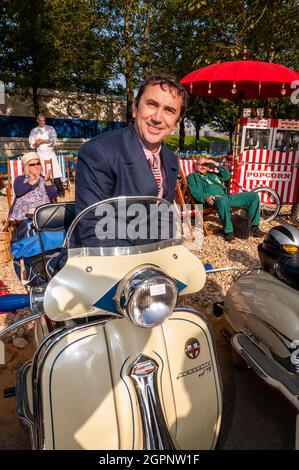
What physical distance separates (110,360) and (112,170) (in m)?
0.84

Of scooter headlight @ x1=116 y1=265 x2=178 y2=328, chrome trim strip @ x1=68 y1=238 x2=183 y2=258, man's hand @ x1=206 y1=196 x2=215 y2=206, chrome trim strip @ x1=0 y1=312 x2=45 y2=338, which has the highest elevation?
chrome trim strip @ x1=68 y1=238 x2=183 y2=258

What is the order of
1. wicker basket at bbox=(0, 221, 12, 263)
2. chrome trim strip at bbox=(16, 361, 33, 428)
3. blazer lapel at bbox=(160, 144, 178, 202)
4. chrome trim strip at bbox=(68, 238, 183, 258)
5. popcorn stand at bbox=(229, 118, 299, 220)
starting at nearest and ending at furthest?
chrome trim strip at bbox=(68, 238, 183, 258) → chrome trim strip at bbox=(16, 361, 33, 428) → blazer lapel at bbox=(160, 144, 178, 202) → wicker basket at bbox=(0, 221, 12, 263) → popcorn stand at bbox=(229, 118, 299, 220)

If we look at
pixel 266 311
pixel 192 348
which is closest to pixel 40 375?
pixel 192 348

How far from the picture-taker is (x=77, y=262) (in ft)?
4.41

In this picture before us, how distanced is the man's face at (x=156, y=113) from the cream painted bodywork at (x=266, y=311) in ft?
3.80

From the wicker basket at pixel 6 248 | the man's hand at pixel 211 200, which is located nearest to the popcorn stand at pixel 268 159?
the man's hand at pixel 211 200

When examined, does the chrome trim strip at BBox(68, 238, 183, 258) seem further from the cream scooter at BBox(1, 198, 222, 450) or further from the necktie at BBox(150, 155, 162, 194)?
the necktie at BBox(150, 155, 162, 194)

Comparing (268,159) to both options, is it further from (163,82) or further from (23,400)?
(23,400)

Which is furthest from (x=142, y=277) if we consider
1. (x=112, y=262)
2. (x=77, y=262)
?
(x=77, y=262)

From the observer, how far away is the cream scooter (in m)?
1.33

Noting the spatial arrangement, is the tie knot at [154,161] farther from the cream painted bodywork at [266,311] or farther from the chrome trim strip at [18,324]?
the cream painted bodywork at [266,311]

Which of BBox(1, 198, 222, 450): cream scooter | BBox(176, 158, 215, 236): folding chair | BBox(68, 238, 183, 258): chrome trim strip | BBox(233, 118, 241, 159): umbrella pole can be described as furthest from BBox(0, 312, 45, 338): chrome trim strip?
BBox(233, 118, 241, 159): umbrella pole

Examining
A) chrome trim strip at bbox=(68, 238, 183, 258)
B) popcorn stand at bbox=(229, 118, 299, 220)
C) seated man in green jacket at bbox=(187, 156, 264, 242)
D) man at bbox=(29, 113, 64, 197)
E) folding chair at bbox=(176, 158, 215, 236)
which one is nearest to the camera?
chrome trim strip at bbox=(68, 238, 183, 258)
